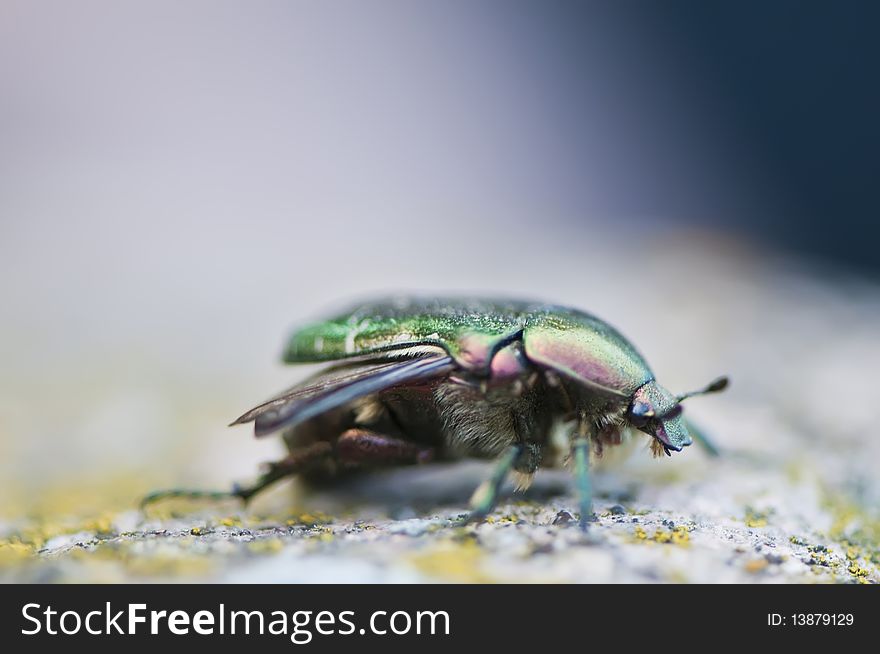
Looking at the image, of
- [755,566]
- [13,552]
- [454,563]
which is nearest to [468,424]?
[454,563]

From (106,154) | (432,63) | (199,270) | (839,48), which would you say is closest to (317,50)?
(432,63)

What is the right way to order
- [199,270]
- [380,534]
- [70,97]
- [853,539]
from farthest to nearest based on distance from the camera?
[70,97] → [199,270] → [853,539] → [380,534]

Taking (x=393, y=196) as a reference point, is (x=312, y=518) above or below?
below

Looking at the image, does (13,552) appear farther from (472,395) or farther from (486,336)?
(486,336)

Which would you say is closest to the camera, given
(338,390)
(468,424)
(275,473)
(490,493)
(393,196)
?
(490,493)

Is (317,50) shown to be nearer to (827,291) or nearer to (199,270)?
(199,270)

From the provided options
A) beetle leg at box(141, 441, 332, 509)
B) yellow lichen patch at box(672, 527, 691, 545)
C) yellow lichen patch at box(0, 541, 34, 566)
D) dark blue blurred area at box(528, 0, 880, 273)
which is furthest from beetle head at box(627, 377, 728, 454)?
dark blue blurred area at box(528, 0, 880, 273)
